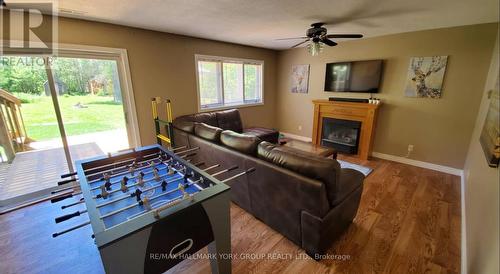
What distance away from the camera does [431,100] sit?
346cm

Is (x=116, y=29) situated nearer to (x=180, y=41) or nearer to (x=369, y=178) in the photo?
(x=180, y=41)

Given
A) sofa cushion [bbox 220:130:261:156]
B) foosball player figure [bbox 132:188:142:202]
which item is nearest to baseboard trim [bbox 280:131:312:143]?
sofa cushion [bbox 220:130:261:156]

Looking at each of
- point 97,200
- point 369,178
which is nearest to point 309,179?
point 97,200

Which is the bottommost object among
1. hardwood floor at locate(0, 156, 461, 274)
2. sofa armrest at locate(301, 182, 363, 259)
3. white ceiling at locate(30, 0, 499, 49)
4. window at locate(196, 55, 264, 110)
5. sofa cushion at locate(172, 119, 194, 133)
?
hardwood floor at locate(0, 156, 461, 274)

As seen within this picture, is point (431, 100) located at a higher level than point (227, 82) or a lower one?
lower

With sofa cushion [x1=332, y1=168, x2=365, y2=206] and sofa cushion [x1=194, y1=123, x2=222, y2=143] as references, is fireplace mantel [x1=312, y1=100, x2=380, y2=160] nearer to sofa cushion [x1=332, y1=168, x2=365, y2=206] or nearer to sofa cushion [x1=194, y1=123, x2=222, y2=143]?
sofa cushion [x1=332, y1=168, x2=365, y2=206]

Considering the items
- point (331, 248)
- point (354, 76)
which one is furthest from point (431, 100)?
point (331, 248)

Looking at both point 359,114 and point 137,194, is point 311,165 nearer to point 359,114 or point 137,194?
point 137,194

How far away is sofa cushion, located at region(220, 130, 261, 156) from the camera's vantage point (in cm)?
211

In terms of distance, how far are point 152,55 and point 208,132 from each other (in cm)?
186

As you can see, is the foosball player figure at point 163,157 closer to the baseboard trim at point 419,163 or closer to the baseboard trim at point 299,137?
the baseboard trim at point 299,137

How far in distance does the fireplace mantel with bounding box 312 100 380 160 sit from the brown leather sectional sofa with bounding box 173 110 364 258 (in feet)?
7.21

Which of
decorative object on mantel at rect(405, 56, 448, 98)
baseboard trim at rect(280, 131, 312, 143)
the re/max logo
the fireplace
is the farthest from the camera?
baseboard trim at rect(280, 131, 312, 143)

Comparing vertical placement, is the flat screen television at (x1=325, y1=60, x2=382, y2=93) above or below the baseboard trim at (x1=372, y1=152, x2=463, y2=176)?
above
